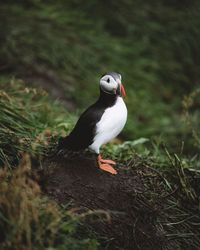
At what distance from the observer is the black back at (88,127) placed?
3117mm

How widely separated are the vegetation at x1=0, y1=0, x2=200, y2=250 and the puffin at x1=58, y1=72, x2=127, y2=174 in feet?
0.93

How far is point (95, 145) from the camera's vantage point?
3143mm

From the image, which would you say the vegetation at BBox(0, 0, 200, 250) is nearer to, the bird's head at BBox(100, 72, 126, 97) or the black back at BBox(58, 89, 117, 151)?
the black back at BBox(58, 89, 117, 151)

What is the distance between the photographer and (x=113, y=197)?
3.16 metres

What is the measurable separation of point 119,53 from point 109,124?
148 inches

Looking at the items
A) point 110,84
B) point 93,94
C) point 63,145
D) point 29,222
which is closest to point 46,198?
point 29,222

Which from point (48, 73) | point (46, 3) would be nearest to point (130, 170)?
point (48, 73)

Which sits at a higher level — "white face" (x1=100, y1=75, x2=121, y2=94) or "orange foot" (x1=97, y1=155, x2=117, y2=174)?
"white face" (x1=100, y1=75, x2=121, y2=94)

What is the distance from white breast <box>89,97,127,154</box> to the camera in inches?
122

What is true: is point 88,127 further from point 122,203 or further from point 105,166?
point 122,203

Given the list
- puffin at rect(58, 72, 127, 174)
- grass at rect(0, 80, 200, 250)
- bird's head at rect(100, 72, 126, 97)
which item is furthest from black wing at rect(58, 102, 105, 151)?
grass at rect(0, 80, 200, 250)

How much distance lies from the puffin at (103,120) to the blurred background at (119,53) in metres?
2.29

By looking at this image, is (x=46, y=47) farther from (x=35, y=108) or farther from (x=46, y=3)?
(x=35, y=108)

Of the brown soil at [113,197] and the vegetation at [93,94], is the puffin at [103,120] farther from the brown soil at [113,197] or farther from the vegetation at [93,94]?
the vegetation at [93,94]
